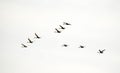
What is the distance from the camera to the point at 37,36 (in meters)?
193

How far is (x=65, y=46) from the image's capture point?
196m

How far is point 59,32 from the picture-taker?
192250 mm

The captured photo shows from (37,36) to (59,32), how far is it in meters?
4.46

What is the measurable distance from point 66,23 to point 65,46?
220 inches

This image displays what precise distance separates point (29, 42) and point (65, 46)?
767 centimetres

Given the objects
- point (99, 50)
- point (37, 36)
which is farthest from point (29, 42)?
point (99, 50)

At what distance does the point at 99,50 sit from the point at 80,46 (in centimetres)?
397

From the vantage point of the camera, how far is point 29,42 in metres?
194

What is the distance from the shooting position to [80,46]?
197m

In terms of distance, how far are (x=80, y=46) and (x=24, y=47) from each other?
11195 millimetres

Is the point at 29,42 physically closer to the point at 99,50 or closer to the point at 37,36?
the point at 37,36

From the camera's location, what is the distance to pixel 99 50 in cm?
19738

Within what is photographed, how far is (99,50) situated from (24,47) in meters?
15.0

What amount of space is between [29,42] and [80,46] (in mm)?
10524
